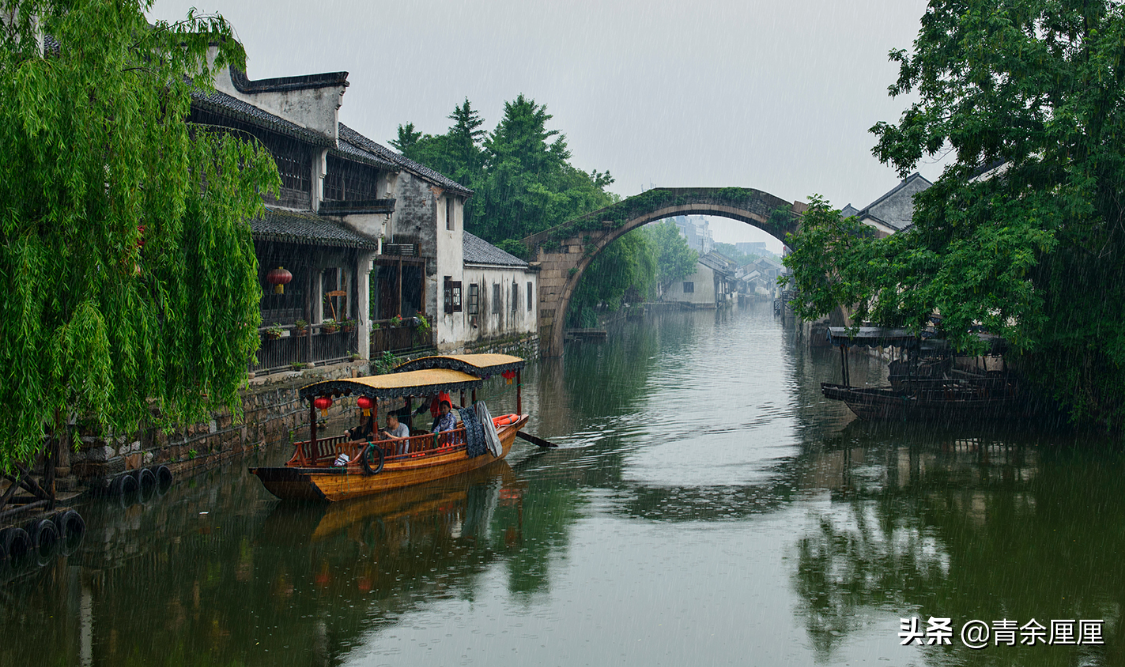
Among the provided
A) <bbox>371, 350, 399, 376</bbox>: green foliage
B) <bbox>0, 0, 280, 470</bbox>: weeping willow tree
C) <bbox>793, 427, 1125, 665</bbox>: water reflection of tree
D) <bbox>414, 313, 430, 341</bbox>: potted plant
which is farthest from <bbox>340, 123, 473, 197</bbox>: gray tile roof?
<bbox>793, 427, 1125, 665</bbox>: water reflection of tree

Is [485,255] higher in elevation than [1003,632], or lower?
higher

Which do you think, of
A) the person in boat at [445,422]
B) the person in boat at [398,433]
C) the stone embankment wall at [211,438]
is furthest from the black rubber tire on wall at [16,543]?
the person in boat at [445,422]

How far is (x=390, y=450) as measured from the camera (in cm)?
1207

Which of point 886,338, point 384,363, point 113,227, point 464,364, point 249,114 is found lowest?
point 384,363

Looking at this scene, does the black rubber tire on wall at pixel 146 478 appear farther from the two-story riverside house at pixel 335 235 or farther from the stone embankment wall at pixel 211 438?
the two-story riverside house at pixel 335 235

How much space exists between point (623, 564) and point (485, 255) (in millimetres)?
21429

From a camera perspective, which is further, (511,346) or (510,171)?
(510,171)

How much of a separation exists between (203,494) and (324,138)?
9.76 m

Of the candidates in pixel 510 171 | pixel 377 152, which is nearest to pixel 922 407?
pixel 377 152

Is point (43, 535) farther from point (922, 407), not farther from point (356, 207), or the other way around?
point (922, 407)

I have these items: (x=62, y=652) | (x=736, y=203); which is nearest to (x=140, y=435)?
(x=62, y=652)

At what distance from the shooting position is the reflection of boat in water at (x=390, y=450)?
11.1 m

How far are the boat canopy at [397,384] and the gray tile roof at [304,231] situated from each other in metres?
3.38

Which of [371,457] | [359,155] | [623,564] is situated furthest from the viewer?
[359,155]
